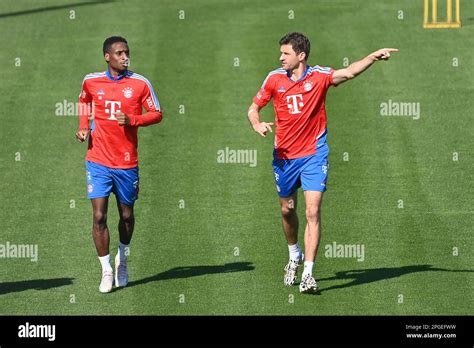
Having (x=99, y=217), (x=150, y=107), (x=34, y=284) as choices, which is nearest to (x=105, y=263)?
(x=99, y=217)

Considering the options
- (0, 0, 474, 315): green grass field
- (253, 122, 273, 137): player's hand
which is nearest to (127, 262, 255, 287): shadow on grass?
(0, 0, 474, 315): green grass field

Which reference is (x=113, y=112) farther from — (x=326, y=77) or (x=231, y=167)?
(x=231, y=167)

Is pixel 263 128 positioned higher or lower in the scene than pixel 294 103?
lower

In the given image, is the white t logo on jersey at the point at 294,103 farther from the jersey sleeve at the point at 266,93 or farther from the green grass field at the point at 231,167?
the green grass field at the point at 231,167

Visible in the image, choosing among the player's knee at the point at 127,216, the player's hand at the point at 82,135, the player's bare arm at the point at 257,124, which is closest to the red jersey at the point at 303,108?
the player's bare arm at the point at 257,124

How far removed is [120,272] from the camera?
1695cm

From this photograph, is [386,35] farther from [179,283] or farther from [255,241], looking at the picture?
[179,283]

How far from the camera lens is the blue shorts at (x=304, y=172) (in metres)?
16.5

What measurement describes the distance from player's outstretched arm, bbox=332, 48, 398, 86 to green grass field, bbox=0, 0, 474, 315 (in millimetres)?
2726

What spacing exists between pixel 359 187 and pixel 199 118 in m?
4.66

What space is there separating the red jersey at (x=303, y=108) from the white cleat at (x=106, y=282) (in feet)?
8.97

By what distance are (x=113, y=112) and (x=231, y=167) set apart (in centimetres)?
650

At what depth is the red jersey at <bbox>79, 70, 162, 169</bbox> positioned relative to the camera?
16.5 meters

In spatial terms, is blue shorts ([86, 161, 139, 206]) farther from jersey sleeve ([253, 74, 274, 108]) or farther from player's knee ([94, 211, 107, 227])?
jersey sleeve ([253, 74, 274, 108])
